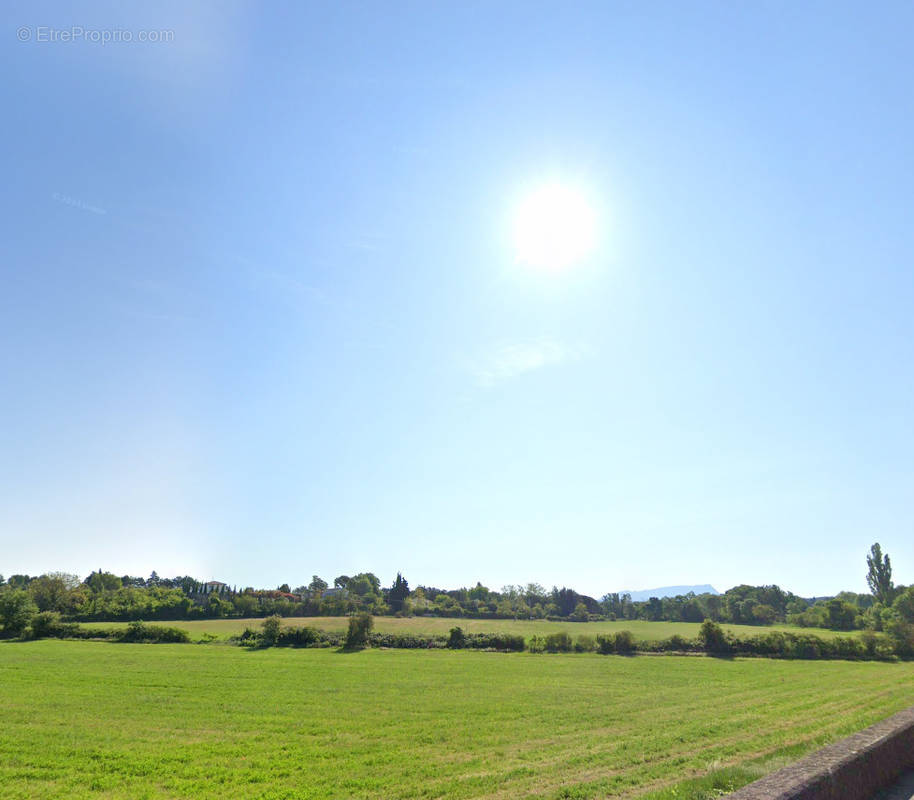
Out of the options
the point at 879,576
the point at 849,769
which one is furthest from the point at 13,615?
the point at 879,576

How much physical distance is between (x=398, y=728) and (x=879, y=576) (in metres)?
166

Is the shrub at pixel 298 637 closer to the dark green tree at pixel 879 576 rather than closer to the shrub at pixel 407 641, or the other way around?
the shrub at pixel 407 641

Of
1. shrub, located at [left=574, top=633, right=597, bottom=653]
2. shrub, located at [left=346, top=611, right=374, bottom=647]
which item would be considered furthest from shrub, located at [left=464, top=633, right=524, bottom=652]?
shrub, located at [left=346, top=611, right=374, bottom=647]

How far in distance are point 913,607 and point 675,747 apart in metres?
129

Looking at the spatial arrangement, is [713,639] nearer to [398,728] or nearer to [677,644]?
[677,644]

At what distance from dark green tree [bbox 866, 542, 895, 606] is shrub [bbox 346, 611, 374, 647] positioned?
139076 mm

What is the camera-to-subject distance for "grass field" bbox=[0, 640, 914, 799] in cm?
1748

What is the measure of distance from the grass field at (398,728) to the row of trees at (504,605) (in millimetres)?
64353

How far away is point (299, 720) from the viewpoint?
2770 cm

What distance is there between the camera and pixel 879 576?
137625 mm

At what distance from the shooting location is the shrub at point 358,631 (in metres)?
80.9

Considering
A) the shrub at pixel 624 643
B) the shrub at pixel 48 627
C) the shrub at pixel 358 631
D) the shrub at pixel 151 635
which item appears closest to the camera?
the shrub at pixel 624 643

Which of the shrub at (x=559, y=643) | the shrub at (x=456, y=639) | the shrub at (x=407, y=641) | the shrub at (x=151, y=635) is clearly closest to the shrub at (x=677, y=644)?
the shrub at (x=559, y=643)

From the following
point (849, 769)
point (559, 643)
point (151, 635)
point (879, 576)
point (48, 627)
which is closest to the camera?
point (849, 769)
